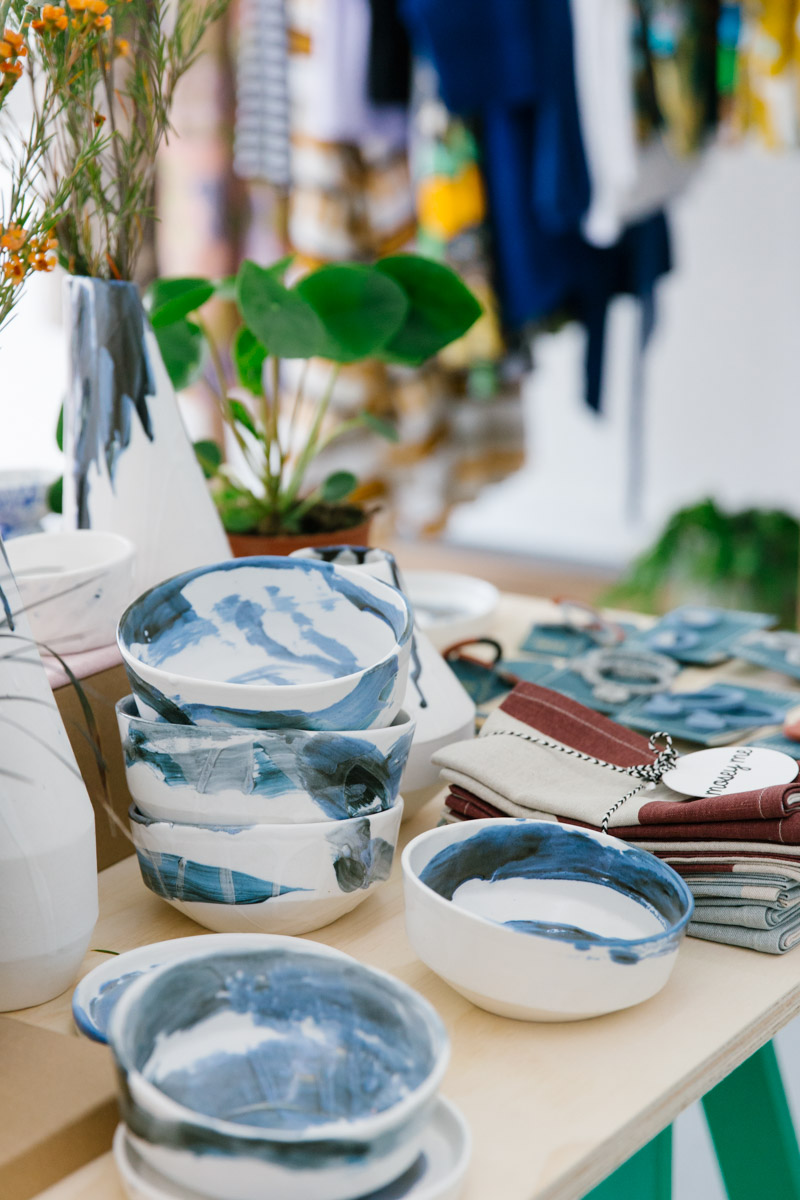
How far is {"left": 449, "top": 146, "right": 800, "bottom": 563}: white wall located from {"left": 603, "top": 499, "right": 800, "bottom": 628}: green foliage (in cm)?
52

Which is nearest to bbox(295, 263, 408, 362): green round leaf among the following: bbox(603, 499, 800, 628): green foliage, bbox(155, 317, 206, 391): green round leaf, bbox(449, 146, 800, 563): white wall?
bbox(155, 317, 206, 391): green round leaf

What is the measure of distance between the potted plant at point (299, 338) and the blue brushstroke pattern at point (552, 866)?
375 mm

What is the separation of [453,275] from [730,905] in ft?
1.84

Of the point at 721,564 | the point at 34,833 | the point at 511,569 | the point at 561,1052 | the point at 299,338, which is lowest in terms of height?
the point at 511,569

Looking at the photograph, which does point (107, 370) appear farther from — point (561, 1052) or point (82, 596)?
point (561, 1052)

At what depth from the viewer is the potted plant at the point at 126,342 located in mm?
726

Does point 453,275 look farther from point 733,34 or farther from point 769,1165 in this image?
point 733,34

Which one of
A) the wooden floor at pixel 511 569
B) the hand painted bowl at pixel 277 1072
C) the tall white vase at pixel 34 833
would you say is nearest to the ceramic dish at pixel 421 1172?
the hand painted bowl at pixel 277 1072

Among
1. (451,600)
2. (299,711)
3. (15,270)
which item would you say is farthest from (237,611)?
(451,600)

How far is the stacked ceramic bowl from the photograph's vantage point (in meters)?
0.58

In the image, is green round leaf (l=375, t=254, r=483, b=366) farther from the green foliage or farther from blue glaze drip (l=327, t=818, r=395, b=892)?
the green foliage

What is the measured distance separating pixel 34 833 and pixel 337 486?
0.58 m

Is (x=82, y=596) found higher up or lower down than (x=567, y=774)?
higher up

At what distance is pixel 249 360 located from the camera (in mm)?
1007
